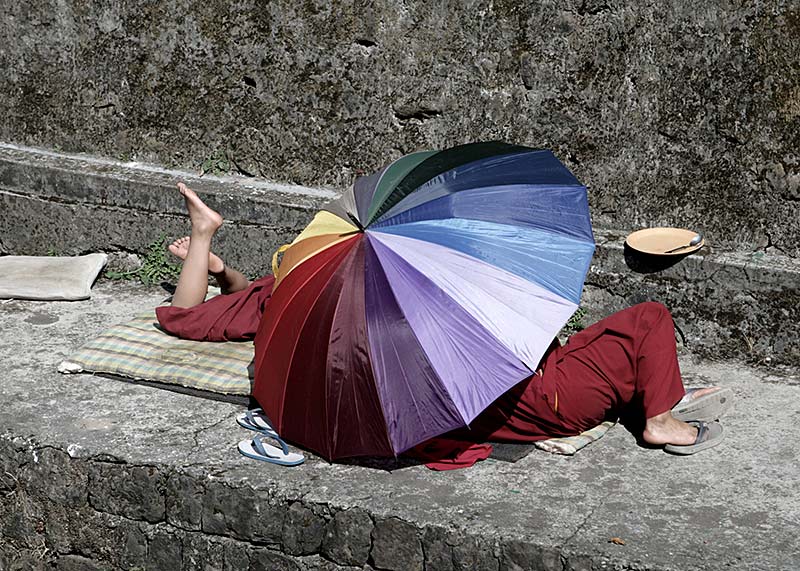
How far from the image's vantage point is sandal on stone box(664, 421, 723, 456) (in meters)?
4.50

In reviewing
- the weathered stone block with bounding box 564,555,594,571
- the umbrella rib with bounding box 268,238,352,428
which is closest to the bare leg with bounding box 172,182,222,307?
the umbrella rib with bounding box 268,238,352,428

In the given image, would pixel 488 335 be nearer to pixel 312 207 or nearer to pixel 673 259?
pixel 673 259

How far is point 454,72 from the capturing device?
560cm

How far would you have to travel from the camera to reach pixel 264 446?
4.56m

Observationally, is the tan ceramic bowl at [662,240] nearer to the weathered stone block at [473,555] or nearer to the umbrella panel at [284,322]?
the umbrella panel at [284,322]

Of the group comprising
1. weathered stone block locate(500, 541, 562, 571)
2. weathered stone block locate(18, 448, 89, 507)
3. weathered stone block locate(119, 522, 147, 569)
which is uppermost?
weathered stone block locate(500, 541, 562, 571)

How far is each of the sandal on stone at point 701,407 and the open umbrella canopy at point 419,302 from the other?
724 millimetres

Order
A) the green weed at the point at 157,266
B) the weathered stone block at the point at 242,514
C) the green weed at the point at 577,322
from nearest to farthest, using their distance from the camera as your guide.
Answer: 1. the weathered stone block at the point at 242,514
2. the green weed at the point at 577,322
3. the green weed at the point at 157,266

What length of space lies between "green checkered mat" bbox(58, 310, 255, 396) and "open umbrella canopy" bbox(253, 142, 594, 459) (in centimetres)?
57

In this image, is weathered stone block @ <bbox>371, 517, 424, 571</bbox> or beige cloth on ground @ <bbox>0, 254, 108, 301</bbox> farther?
beige cloth on ground @ <bbox>0, 254, 108, 301</bbox>

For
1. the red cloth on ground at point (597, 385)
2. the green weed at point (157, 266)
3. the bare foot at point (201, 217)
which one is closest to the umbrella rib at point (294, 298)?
the red cloth on ground at point (597, 385)

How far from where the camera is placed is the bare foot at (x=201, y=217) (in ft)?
17.9

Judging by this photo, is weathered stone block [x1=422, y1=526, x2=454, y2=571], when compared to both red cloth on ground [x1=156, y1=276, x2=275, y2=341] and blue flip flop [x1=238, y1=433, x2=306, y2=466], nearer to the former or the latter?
blue flip flop [x1=238, y1=433, x2=306, y2=466]

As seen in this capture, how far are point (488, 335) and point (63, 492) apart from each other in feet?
5.69
